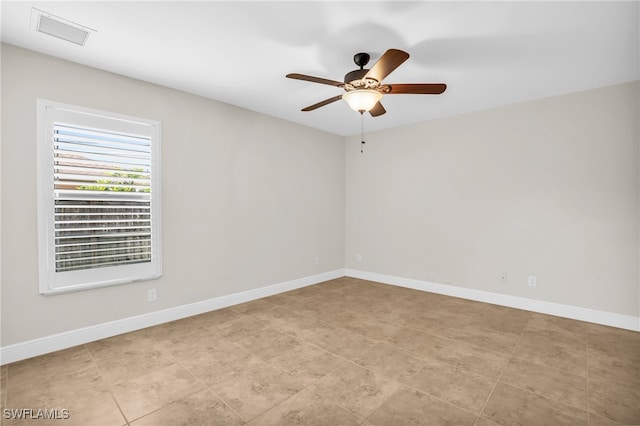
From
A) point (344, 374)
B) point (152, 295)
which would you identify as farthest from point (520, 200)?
point (152, 295)

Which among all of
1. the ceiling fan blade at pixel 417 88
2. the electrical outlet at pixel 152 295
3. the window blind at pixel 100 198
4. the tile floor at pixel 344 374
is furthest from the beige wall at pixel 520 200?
the window blind at pixel 100 198

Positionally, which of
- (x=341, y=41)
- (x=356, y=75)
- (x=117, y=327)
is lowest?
(x=117, y=327)

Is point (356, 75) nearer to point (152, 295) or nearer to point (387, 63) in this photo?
point (387, 63)

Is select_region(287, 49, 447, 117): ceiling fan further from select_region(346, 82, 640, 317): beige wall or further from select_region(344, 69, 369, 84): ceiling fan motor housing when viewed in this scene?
select_region(346, 82, 640, 317): beige wall

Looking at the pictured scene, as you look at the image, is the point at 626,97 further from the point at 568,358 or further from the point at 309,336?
the point at 309,336

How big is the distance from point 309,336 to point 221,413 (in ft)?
4.19

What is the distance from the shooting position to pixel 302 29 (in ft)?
7.61

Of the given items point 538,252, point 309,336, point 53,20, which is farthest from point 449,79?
point 53,20

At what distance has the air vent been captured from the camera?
2.17 meters

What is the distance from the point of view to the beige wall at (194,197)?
2.57 metres

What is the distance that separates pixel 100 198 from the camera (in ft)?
9.75

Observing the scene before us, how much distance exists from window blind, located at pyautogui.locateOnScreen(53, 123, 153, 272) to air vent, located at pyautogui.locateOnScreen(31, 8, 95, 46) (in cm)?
76

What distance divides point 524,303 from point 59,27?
5.44 m

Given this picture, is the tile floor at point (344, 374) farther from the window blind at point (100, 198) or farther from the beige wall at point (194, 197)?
the window blind at point (100, 198)
